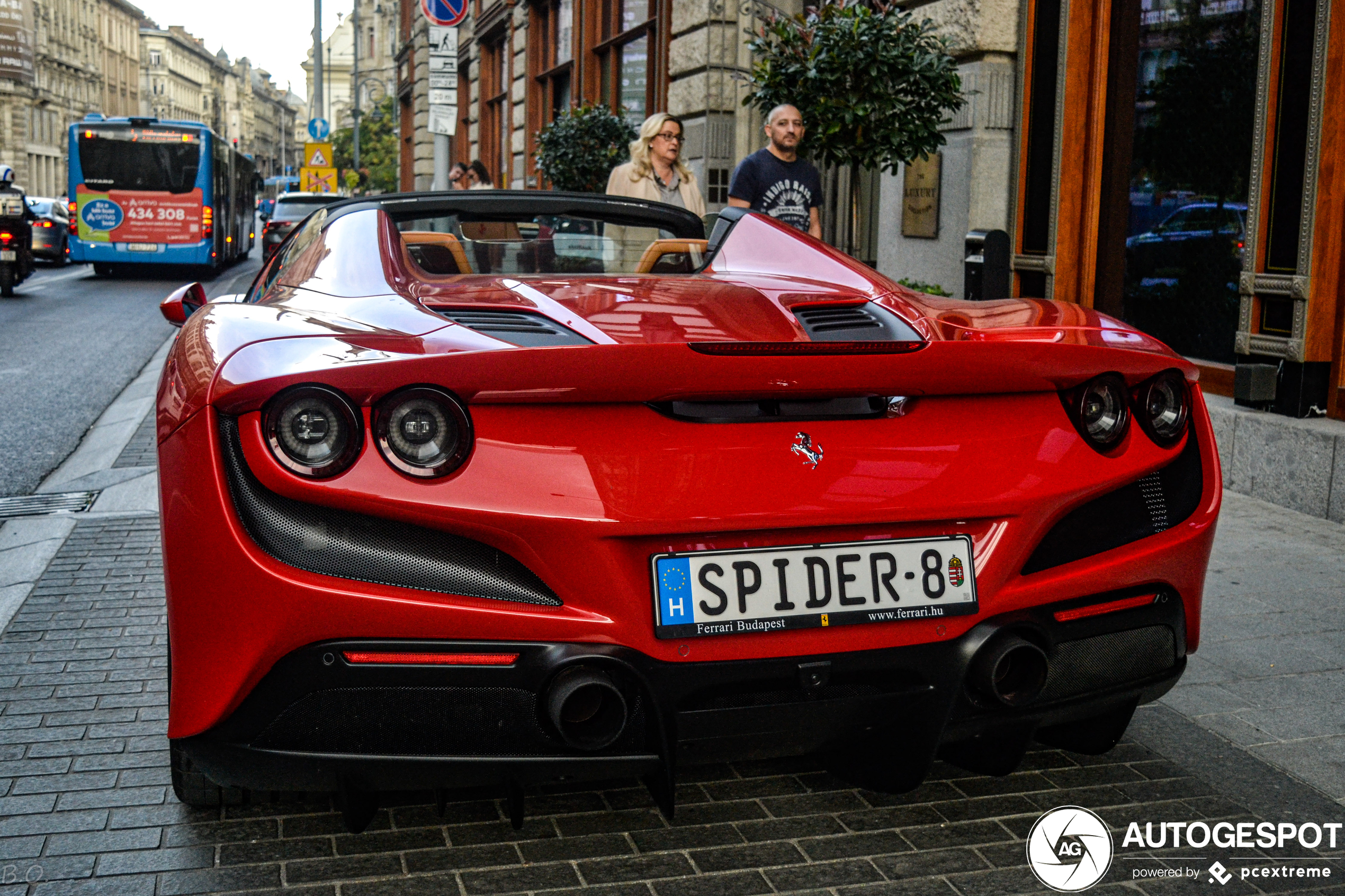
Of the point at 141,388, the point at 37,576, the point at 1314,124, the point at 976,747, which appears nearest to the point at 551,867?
the point at 976,747

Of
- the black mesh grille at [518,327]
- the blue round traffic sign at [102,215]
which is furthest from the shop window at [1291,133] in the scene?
the blue round traffic sign at [102,215]

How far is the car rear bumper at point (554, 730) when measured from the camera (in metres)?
2.29

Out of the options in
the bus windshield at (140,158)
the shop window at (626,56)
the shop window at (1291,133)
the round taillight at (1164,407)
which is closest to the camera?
the round taillight at (1164,407)

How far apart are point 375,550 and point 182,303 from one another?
6.76 ft

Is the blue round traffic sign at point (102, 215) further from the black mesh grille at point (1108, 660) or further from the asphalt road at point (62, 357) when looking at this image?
the black mesh grille at point (1108, 660)

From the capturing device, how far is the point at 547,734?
7.64 ft

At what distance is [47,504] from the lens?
6.16 metres

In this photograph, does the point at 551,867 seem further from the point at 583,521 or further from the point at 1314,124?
the point at 1314,124

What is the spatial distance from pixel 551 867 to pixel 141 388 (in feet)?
27.2

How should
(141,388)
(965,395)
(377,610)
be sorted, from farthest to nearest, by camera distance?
(141,388) < (965,395) < (377,610)

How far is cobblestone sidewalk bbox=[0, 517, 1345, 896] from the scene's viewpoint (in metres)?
2.55

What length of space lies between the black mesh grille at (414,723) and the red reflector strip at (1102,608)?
2.66ft

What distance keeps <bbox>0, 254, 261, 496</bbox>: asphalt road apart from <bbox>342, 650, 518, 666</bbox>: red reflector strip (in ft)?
16.0

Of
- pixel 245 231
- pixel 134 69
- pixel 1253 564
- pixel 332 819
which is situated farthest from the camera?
pixel 134 69
